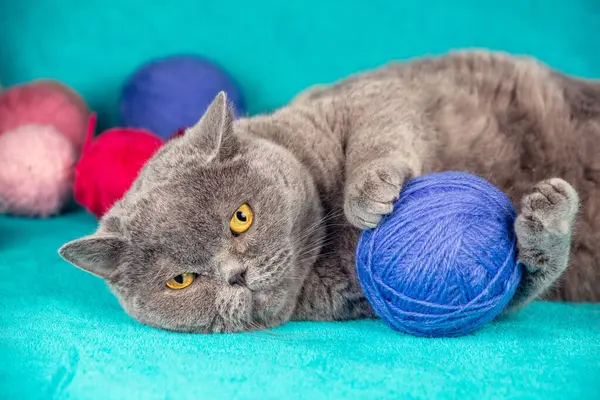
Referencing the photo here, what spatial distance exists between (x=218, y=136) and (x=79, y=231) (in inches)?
35.8

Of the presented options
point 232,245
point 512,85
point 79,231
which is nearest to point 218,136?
point 232,245

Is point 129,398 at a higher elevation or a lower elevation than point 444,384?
lower

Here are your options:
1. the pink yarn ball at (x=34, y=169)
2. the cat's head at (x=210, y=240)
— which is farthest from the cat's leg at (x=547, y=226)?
the pink yarn ball at (x=34, y=169)

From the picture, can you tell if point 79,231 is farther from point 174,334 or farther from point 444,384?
point 444,384

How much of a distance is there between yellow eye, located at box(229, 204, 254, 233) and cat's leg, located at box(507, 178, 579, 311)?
45 centimetres

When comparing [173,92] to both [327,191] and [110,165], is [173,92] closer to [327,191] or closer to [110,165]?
[110,165]

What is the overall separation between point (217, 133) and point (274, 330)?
0.38 metres

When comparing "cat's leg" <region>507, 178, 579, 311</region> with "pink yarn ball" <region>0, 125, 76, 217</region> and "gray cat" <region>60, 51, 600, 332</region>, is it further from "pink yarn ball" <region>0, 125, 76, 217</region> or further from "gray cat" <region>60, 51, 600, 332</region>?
"pink yarn ball" <region>0, 125, 76, 217</region>

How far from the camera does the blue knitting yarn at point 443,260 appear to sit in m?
1.10

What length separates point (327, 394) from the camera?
0.96 m

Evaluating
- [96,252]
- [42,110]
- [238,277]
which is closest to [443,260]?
[238,277]

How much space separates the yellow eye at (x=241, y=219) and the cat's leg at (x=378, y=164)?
6.9 inches

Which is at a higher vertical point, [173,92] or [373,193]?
[373,193]

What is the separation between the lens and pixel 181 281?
3.91ft
